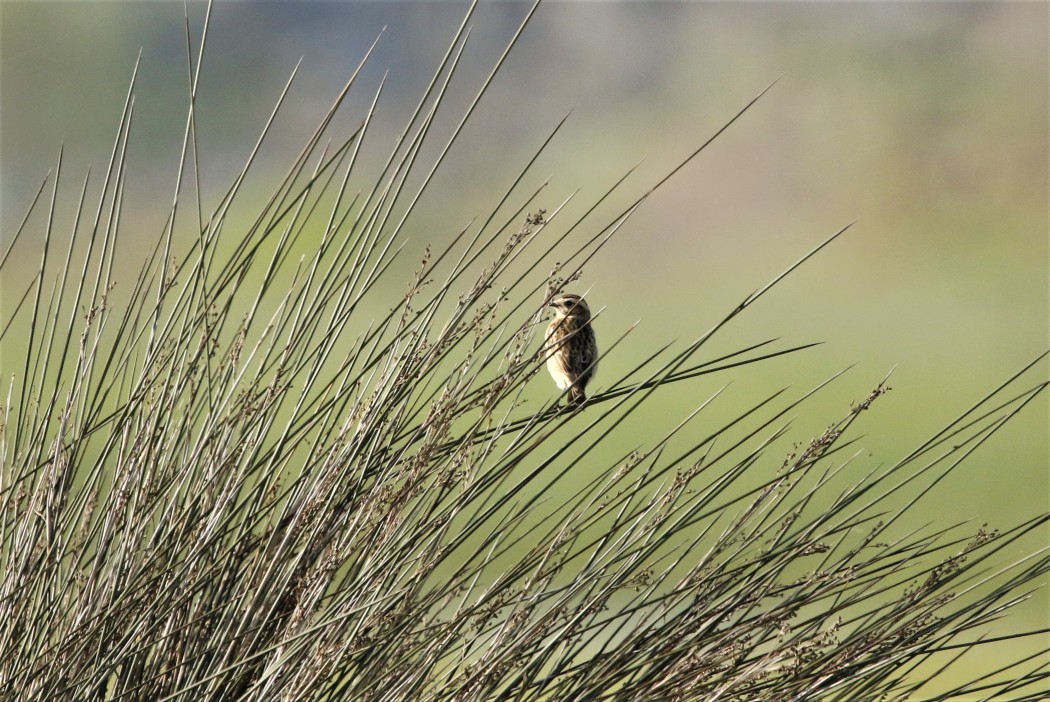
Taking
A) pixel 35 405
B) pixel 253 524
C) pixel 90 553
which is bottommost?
pixel 253 524

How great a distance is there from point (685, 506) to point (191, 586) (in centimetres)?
55

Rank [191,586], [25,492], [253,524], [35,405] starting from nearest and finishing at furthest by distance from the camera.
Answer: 1. [191,586]
2. [253,524]
3. [25,492]
4. [35,405]

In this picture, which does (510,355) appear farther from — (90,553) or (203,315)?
(90,553)

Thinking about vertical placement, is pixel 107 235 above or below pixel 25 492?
above

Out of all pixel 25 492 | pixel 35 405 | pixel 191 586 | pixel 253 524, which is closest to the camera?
pixel 191 586

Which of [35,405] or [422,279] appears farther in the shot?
[35,405]

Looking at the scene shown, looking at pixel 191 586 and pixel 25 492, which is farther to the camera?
pixel 25 492

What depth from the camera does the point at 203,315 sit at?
1168 mm

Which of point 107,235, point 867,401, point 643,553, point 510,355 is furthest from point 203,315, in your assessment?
point 867,401

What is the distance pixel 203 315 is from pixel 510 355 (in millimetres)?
381

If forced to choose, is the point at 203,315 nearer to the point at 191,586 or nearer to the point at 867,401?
the point at 191,586

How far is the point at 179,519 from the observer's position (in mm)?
1079

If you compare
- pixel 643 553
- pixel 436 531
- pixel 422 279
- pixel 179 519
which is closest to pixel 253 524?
pixel 179 519

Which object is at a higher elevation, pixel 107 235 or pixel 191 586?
pixel 107 235
